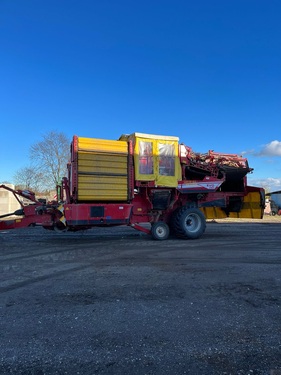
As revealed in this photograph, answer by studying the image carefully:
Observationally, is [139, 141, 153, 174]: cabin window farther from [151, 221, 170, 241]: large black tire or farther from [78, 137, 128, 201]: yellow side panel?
[151, 221, 170, 241]: large black tire

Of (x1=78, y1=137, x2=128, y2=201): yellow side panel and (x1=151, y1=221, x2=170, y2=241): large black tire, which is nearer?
(x1=78, y1=137, x2=128, y2=201): yellow side panel

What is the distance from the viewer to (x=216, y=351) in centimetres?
310

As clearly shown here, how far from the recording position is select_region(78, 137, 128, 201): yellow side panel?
10.1m

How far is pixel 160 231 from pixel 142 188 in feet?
5.51

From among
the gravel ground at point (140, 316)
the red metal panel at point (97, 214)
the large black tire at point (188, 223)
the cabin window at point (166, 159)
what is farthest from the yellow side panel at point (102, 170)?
the gravel ground at point (140, 316)

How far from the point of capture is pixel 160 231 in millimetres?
11312

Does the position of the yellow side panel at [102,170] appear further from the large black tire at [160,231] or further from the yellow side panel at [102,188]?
the large black tire at [160,231]

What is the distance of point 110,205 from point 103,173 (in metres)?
1.07

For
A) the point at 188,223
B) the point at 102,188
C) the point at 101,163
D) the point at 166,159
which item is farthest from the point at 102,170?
the point at 188,223

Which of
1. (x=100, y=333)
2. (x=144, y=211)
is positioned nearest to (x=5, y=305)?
(x=100, y=333)

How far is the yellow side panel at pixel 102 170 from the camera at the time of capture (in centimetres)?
1007

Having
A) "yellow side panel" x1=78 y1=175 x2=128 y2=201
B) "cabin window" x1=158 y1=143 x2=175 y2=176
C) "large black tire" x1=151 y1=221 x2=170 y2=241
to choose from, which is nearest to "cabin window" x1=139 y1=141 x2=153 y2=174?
"cabin window" x1=158 y1=143 x2=175 y2=176

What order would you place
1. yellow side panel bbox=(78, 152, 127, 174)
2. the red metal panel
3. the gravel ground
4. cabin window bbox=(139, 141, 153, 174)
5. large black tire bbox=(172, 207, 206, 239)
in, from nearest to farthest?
the gravel ground → the red metal panel → yellow side panel bbox=(78, 152, 127, 174) → cabin window bbox=(139, 141, 153, 174) → large black tire bbox=(172, 207, 206, 239)

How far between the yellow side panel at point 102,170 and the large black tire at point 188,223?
230cm
